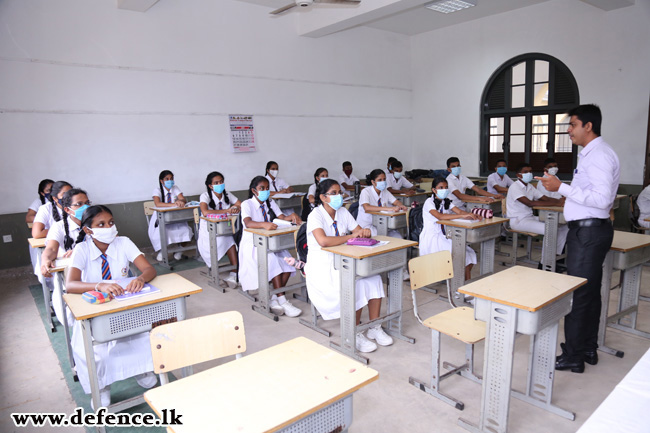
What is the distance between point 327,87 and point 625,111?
5110mm

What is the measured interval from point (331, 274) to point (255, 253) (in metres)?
1.17

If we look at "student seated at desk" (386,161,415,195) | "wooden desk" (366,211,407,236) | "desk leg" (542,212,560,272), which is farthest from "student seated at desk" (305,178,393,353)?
"student seated at desk" (386,161,415,195)

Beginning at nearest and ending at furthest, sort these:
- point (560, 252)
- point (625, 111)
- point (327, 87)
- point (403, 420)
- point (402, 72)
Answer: point (403, 420)
point (560, 252)
point (625, 111)
point (327, 87)
point (402, 72)

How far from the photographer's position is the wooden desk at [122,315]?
2.10 meters

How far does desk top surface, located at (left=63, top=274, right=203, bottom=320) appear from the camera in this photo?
2.06 meters

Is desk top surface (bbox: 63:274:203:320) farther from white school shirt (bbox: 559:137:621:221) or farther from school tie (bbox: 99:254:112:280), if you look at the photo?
white school shirt (bbox: 559:137:621:221)

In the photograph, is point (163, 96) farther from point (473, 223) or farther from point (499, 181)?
point (499, 181)

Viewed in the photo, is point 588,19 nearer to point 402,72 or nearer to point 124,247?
point 402,72

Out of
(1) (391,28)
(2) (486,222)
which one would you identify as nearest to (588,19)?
(1) (391,28)

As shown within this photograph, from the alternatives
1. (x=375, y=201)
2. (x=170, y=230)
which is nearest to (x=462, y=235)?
(x=375, y=201)

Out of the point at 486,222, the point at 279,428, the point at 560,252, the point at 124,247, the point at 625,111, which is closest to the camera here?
the point at 279,428

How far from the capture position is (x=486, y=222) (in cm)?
409

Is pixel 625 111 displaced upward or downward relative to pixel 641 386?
upward

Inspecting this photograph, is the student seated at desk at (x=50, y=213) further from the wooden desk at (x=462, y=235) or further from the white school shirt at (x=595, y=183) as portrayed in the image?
the white school shirt at (x=595, y=183)
